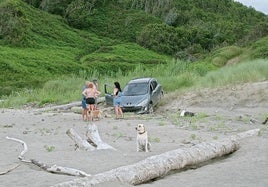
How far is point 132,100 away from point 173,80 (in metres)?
8.67

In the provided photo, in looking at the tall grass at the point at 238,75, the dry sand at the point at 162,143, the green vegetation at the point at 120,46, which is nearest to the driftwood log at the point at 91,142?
the dry sand at the point at 162,143

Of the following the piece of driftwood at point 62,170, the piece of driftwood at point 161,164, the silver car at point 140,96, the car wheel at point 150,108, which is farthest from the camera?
the car wheel at point 150,108

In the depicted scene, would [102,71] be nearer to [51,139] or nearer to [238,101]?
[238,101]

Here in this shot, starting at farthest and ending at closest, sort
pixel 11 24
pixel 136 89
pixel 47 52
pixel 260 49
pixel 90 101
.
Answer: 1. pixel 11 24
2. pixel 47 52
3. pixel 260 49
4. pixel 136 89
5. pixel 90 101

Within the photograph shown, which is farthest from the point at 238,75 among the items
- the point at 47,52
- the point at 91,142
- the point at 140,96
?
the point at 47,52

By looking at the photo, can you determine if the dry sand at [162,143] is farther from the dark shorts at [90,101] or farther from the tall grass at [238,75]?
the tall grass at [238,75]

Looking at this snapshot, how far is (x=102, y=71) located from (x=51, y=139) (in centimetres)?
5443

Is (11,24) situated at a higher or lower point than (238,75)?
higher

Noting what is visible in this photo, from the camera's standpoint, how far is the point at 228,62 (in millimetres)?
57438

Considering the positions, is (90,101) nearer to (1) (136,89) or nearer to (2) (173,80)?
(1) (136,89)

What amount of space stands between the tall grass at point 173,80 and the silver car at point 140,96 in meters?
4.20

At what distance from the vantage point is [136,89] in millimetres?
26094

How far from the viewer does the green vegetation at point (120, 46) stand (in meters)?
36.8

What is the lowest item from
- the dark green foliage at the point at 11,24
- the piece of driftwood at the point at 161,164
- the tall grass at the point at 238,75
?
the piece of driftwood at the point at 161,164
